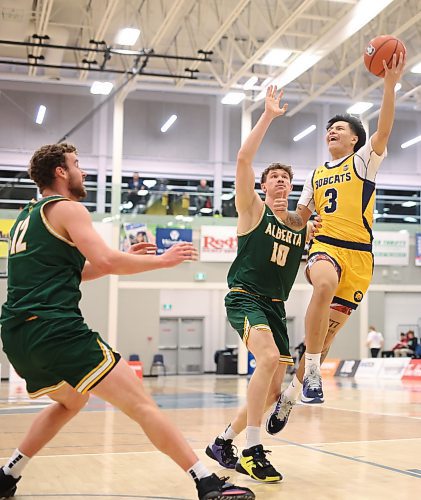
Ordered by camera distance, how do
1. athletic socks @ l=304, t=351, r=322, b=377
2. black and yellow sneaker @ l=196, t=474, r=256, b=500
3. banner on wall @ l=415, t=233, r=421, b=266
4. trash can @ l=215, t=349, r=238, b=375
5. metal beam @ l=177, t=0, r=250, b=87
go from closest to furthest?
black and yellow sneaker @ l=196, t=474, r=256, b=500
athletic socks @ l=304, t=351, r=322, b=377
metal beam @ l=177, t=0, r=250, b=87
banner on wall @ l=415, t=233, r=421, b=266
trash can @ l=215, t=349, r=238, b=375

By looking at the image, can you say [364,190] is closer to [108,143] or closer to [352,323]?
[352,323]

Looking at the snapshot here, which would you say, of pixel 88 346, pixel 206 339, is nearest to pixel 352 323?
pixel 206 339

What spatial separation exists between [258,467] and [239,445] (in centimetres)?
179

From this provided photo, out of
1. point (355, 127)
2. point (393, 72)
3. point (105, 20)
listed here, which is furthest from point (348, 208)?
point (105, 20)

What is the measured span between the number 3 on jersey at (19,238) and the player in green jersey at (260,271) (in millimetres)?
1630

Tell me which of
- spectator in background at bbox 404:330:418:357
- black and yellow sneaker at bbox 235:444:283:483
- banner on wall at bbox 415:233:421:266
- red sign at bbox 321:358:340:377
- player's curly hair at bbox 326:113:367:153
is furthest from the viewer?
banner on wall at bbox 415:233:421:266

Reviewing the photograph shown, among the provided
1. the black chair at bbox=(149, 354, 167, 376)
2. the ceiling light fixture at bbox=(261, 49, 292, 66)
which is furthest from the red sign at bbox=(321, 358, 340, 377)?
the ceiling light fixture at bbox=(261, 49, 292, 66)

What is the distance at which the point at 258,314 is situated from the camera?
16.8 feet

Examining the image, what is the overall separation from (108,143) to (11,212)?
23.2 feet

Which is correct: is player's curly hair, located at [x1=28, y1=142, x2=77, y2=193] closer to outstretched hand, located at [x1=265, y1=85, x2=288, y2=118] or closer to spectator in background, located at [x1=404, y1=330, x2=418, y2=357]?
outstretched hand, located at [x1=265, y1=85, x2=288, y2=118]

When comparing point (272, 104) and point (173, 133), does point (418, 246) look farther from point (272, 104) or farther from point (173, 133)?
point (272, 104)

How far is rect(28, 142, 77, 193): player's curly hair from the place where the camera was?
4121mm

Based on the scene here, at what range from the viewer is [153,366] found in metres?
25.3

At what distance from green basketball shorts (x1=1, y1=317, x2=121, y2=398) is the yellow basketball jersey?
2396 millimetres
